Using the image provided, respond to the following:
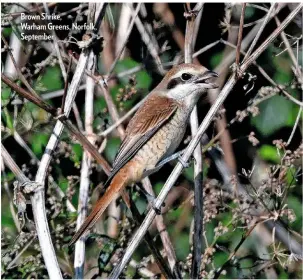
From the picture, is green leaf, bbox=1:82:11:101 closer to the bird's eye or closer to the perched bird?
the perched bird

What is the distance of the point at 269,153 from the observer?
3990 mm

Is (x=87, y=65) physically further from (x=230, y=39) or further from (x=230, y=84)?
(x=230, y=39)

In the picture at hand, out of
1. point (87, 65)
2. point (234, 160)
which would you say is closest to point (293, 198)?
point (234, 160)

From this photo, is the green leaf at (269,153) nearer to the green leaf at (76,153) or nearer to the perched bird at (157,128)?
the perched bird at (157,128)

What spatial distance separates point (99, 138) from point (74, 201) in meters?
0.44

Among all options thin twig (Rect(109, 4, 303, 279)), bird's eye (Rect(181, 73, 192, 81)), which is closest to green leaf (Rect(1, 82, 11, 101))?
bird's eye (Rect(181, 73, 192, 81))

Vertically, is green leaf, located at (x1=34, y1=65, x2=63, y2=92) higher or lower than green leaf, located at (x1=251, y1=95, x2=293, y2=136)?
higher

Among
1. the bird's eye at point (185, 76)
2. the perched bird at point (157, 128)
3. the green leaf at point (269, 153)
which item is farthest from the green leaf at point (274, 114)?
the bird's eye at point (185, 76)

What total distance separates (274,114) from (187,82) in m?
1.26

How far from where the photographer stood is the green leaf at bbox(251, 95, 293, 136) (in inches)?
161

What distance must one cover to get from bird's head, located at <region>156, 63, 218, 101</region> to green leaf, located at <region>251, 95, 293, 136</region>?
3.67ft

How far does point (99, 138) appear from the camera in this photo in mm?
3504

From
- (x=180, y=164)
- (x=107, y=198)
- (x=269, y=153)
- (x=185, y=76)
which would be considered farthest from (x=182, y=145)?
(x=180, y=164)

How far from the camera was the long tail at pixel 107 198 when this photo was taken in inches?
107
